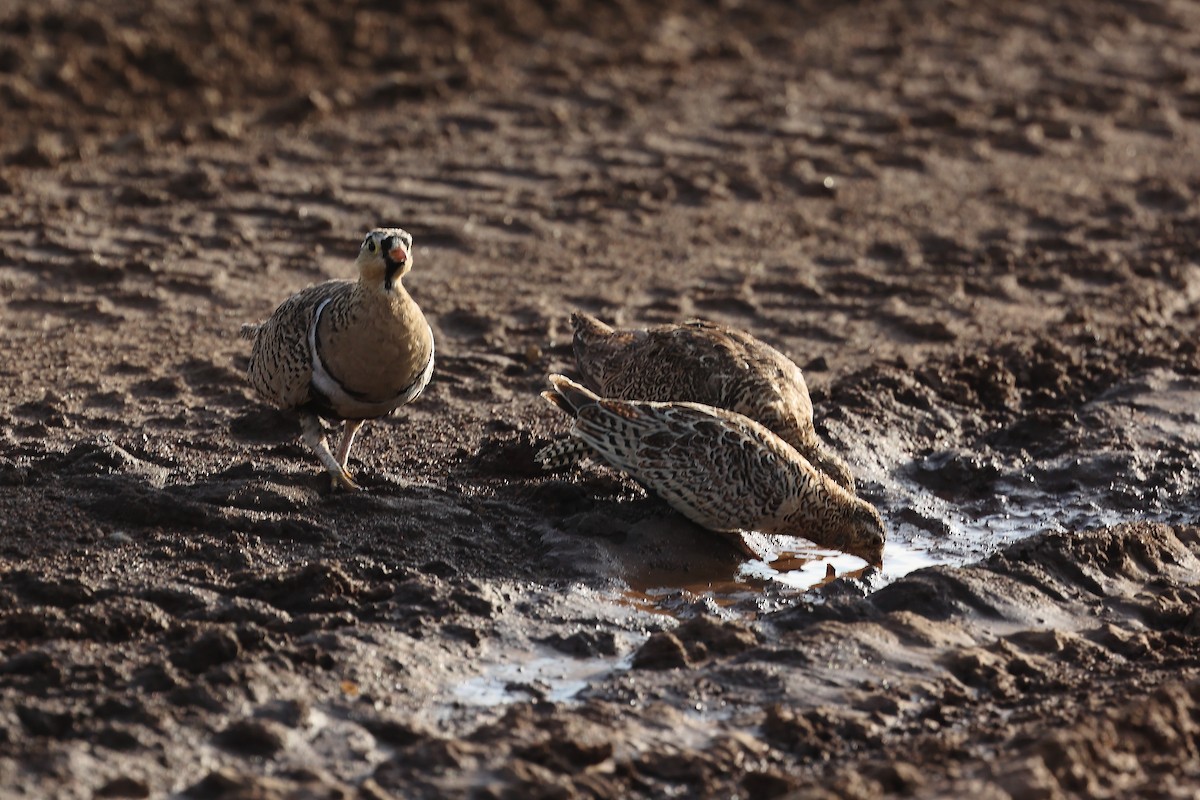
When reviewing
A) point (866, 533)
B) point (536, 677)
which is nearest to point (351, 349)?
point (536, 677)

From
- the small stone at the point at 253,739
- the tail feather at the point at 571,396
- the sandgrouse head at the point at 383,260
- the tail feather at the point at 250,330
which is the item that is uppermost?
the sandgrouse head at the point at 383,260

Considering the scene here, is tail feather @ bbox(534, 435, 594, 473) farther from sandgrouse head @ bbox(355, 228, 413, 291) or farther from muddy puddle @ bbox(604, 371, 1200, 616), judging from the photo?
sandgrouse head @ bbox(355, 228, 413, 291)

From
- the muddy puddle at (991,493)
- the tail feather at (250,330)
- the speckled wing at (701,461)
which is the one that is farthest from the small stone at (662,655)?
the tail feather at (250,330)

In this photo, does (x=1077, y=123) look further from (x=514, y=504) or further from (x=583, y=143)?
(x=514, y=504)

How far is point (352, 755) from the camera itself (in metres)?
5.64

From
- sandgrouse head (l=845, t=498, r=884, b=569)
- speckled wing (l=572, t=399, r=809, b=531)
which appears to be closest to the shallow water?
speckled wing (l=572, t=399, r=809, b=531)

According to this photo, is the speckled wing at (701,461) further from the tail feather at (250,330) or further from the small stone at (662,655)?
the tail feather at (250,330)

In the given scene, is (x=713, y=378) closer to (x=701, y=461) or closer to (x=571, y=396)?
(x=571, y=396)

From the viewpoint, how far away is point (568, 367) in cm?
965

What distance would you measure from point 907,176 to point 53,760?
882 cm

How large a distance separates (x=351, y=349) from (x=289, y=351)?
1.19ft

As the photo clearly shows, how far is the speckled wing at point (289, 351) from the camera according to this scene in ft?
25.5

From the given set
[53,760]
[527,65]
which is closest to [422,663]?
[53,760]

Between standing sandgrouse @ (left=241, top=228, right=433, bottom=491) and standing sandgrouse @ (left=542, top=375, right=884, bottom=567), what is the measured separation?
786 mm
